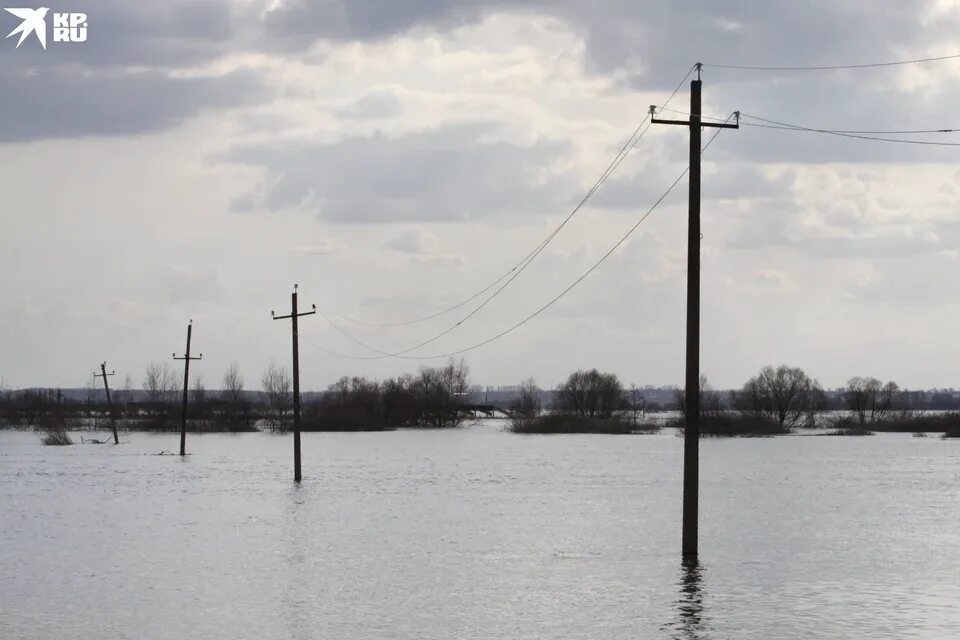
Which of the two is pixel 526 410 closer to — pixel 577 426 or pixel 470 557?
pixel 577 426

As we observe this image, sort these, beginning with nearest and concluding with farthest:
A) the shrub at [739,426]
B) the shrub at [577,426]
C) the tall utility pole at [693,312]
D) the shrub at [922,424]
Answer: the tall utility pole at [693,312]
the shrub at [739,426]
the shrub at [922,424]
the shrub at [577,426]

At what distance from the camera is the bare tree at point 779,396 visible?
158000mm

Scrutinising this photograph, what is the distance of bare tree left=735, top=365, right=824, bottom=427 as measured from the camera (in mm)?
158000

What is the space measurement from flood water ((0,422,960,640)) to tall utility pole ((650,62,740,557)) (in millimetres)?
2031

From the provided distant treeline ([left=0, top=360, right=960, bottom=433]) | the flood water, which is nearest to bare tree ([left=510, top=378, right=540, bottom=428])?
distant treeline ([left=0, top=360, right=960, bottom=433])

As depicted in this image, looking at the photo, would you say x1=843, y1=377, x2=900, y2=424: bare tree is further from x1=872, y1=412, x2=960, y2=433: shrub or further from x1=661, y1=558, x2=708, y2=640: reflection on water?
x1=661, y1=558, x2=708, y2=640: reflection on water

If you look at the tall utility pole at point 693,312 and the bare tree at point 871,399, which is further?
the bare tree at point 871,399

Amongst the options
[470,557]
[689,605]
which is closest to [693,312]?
[689,605]

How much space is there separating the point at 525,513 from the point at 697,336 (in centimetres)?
1921

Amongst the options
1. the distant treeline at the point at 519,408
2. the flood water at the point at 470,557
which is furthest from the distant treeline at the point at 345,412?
the flood water at the point at 470,557

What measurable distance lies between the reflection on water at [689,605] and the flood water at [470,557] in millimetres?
83

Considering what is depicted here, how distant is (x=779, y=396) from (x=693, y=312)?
453 feet

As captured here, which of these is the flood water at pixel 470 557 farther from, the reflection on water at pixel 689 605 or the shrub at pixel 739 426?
the shrub at pixel 739 426

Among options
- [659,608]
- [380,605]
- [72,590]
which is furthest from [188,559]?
[659,608]
